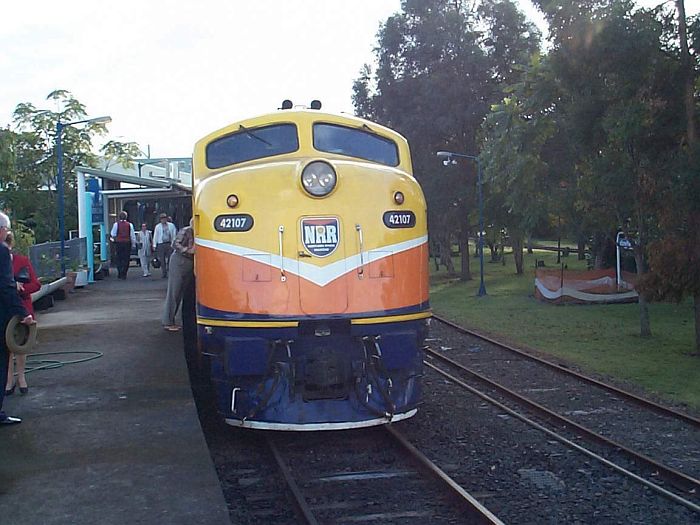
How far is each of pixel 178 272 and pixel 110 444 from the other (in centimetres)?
562

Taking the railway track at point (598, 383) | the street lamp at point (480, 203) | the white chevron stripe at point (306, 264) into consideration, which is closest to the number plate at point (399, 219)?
the white chevron stripe at point (306, 264)

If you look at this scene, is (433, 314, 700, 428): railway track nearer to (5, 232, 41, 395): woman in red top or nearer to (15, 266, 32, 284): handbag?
(5, 232, 41, 395): woman in red top

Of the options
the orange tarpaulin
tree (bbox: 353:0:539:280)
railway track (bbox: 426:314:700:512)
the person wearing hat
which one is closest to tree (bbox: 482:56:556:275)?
the orange tarpaulin

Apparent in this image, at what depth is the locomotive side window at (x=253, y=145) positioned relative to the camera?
30.0 feet

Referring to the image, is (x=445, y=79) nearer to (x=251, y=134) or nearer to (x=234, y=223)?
(x=251, y=134)

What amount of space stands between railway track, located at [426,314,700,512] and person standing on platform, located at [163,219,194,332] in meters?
4.13

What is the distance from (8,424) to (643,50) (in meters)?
12.8

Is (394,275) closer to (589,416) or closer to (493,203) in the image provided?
(589,416)

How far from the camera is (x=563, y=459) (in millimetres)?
8469

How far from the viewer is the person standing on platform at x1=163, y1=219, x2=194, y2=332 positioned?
40.0ft

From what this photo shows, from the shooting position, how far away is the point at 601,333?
19.8 m

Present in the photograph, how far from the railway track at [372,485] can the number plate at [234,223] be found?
214 cm

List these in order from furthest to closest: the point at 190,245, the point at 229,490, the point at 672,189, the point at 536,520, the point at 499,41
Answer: the point at 499,41 < the point at 672,189 < the point at 190,245 < the point at 229,490 < the point at 536,520

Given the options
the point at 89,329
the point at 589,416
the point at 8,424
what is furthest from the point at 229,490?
the point at 89,329
